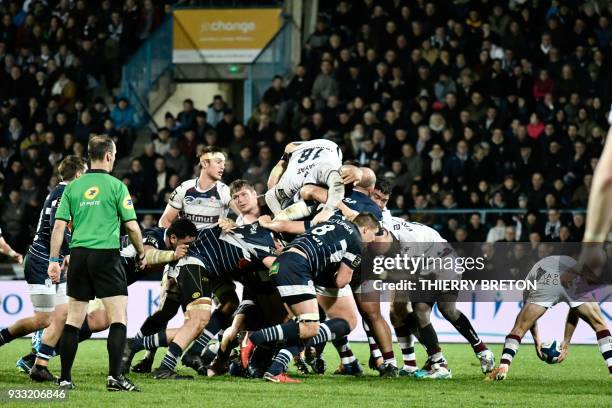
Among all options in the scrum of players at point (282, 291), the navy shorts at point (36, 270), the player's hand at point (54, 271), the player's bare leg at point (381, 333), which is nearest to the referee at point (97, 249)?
the player's hand at point (54, 271)

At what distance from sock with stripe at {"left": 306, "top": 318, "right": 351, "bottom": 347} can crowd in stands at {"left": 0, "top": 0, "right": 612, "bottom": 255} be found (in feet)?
23.2

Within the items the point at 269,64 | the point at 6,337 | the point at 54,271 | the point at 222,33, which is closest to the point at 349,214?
the point at 54,271

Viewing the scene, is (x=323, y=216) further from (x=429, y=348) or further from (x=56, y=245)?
(x=56, y=245)

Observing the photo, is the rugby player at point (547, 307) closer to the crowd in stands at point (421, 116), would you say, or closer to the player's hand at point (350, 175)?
the player's hand at point (350, 175)

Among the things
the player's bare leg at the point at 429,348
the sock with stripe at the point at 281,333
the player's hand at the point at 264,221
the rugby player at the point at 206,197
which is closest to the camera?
the sock with stripe at the point at 281,333

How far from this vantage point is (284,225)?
981 cm

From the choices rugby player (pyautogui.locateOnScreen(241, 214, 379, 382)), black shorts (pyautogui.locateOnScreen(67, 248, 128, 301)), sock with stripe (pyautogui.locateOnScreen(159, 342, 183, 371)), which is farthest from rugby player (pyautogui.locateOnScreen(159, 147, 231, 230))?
black shorts (pyautogui.locateOnScreen(67, 248, 128, 301))

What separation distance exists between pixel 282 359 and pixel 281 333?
0.26 m

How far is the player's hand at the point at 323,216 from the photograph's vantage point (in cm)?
951

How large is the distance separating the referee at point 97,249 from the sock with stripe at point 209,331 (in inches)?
77.0

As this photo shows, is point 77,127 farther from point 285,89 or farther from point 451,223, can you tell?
point 451,223

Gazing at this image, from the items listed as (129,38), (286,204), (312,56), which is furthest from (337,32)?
(286,204)

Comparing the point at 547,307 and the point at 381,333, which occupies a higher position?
the point at 547,307

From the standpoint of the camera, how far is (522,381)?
31.6 feet
